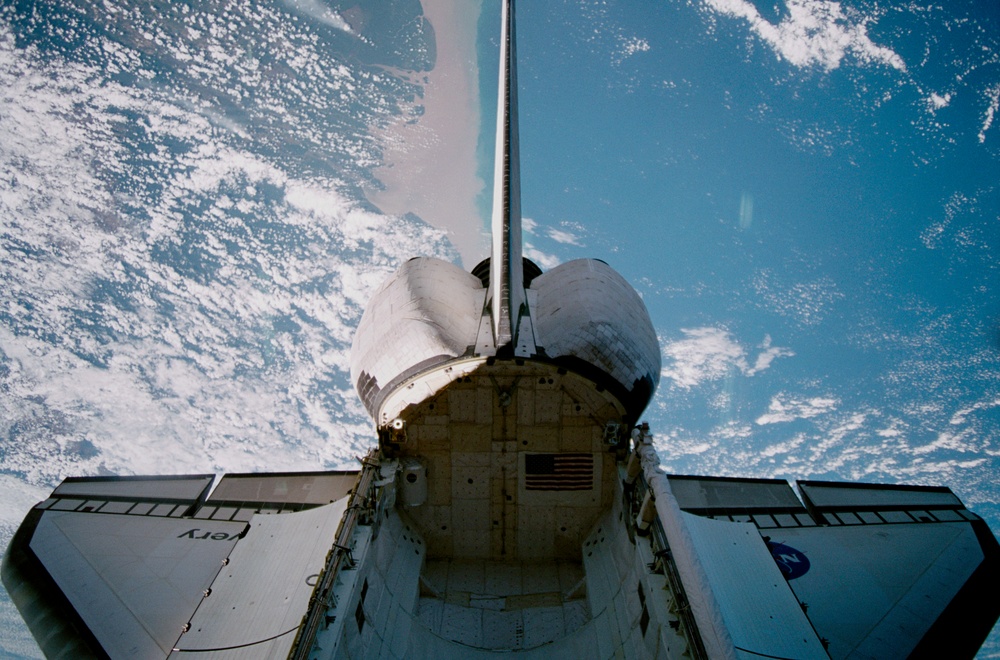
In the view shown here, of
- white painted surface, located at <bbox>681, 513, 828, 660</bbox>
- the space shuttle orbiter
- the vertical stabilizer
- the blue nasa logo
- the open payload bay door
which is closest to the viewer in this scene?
white painted surface, located at <bbox>681, 513, 828, 660</bbox>

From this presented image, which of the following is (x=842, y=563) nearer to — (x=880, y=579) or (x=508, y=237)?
(x=880, y=579)

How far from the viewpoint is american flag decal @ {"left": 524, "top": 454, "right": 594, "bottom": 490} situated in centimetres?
783

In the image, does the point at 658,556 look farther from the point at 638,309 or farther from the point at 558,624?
the point at 638,309

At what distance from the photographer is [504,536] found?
8.09m

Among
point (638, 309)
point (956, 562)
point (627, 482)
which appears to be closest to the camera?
point (627, 482)

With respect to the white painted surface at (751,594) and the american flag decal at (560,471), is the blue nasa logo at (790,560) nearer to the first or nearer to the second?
the white painted surface at (751,594)

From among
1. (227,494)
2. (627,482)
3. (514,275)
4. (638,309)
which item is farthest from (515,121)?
(227,494)

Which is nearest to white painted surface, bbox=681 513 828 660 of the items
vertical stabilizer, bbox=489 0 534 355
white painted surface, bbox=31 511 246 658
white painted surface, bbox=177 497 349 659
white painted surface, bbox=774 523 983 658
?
white painted surface, bbox=774 523 983 658

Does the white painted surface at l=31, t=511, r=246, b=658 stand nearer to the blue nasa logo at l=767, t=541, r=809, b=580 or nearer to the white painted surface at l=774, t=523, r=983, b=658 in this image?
the blue nasa logo at l=767, t=541, r=809, b=580

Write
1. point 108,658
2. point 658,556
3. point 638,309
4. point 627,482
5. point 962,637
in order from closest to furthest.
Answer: point 658,556 < point 108,658 < point 627,482 < point 962,637 < point 638,309

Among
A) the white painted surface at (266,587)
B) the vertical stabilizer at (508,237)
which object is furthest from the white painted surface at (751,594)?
the white painted surface at (266,587)

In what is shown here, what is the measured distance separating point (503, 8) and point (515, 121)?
10.7ft

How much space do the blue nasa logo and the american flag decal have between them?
301 centimetres

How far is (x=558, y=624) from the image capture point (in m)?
7.02
